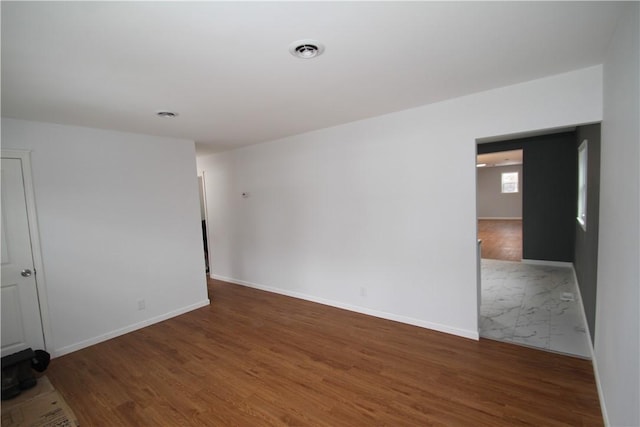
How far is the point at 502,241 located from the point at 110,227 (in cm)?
922

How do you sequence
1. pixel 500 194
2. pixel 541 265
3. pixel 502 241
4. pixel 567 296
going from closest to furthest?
pixel 567 296
pixel 541 265
pixel 502 241
pixel 500 194

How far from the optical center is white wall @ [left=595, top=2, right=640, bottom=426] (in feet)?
4.40

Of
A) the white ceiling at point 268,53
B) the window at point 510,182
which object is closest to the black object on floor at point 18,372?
the white ceiling at point 268,53

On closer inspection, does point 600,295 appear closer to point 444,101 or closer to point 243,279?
point 444,101

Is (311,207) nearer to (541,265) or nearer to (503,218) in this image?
(541,265)

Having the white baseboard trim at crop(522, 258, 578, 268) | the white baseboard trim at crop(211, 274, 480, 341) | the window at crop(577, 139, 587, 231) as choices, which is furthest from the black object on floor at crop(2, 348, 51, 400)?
the white baseboard trim at crop(522, 258, 578, 268)

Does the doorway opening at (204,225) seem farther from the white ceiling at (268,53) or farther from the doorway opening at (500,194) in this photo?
the doorway opening at (500,194)

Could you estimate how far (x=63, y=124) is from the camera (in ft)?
10.4

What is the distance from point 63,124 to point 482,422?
4.72 metres

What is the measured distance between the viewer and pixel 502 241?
27.6 ft

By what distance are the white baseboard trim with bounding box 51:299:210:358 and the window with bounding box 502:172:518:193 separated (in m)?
13.5

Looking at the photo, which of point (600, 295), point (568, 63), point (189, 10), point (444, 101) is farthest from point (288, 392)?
point (568, 63)

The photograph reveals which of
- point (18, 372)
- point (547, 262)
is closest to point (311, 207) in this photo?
point (18, 372)

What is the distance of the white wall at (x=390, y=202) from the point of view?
2.74 metres
